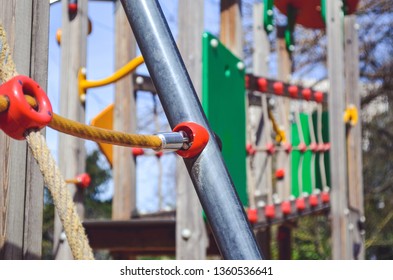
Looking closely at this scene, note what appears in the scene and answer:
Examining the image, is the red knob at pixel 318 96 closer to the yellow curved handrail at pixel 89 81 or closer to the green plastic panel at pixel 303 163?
the green plastic panel at pixel 303 163

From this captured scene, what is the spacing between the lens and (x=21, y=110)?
1.15 metres

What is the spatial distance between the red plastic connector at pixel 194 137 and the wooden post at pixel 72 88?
194 cm

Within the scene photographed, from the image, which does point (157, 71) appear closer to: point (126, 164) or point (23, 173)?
point (23, 173)

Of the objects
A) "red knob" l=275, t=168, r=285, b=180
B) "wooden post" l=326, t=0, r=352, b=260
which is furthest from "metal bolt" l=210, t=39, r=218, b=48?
"wooden post" l=326, t=0, r=352, b=260

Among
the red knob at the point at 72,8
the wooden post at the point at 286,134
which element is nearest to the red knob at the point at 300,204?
the wooden post at the point at 286,134

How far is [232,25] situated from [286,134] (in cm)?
124

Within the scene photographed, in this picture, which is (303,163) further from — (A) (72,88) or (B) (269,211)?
(A) (72,88)

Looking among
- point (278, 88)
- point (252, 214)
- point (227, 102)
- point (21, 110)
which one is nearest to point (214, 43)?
point (227, 102)

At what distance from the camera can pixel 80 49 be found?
11.5 feet

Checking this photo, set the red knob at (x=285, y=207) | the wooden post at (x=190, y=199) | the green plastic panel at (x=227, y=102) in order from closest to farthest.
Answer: the wooden post at (x=190, y=199) < the green plastic panel at (x=227, y=102) < the red knob at (x=285, y=207)

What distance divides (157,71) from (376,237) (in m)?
9.20

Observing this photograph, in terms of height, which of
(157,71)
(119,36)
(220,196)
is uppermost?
(119,36)

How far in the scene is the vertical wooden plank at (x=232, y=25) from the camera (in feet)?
12.5
